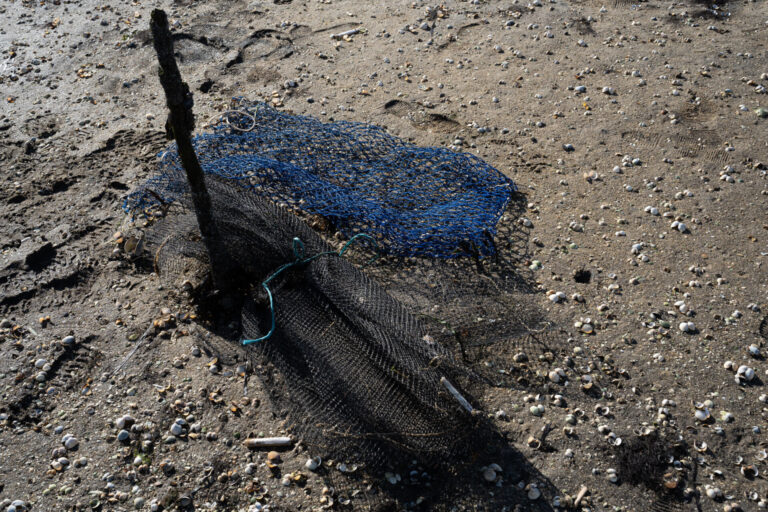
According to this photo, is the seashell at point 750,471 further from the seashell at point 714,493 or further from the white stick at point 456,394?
the white stick at point 456,394

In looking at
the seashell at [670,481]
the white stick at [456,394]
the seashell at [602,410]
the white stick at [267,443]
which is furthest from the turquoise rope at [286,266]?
the seashell at [670,481]

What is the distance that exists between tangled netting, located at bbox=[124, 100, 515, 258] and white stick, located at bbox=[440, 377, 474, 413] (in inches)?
57.1

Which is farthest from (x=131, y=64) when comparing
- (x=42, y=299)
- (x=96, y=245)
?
(x=42, y=299)

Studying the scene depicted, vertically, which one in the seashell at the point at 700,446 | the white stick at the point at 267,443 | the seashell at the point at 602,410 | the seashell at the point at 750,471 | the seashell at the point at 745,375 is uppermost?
the seashell at the point at 745,375

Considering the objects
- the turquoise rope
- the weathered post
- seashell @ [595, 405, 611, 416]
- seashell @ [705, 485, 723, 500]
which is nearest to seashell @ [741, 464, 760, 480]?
seashell @ [705, 485, 723, 500]

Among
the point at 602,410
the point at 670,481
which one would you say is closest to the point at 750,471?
the point at 670,481

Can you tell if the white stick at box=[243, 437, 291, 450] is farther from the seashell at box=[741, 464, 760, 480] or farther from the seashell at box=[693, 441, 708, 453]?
the seashell at box=[741, 464, 760, 480]

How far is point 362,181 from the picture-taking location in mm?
5430

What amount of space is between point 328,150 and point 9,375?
3.26 meters

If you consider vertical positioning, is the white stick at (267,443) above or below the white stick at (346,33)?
below

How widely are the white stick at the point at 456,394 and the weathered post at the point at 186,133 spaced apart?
189 cm

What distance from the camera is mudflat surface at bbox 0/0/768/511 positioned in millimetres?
3664

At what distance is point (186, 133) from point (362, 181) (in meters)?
1.97

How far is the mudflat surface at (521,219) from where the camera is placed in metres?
3.66
